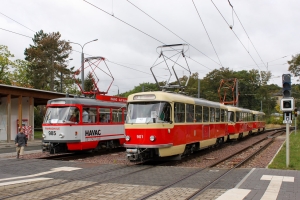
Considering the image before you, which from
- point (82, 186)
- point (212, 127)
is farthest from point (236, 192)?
point (212, 127)

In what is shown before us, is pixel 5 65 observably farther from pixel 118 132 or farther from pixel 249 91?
pixel 249 91

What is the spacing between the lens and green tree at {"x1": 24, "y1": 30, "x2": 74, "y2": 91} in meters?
57.1

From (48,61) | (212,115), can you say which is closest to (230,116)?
(212,115)

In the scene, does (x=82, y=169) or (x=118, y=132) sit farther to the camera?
(x=118, y=132)

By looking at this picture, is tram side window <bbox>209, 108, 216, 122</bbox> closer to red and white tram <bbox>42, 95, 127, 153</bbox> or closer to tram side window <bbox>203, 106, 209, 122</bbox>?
tram side window <bbox>203, 106, 209, 122</bbox>

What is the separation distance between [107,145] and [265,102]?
59.7 meters

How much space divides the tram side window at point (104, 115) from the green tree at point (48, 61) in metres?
38.6

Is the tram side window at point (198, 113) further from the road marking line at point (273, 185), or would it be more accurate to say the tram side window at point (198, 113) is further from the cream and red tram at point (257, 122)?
the cream and red tram at point (257, 122)

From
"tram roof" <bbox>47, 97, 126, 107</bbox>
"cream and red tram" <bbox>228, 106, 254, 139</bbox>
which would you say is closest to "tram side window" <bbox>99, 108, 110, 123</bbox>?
"tram roof" <bbox>47, 97, 126, 107</bbox>

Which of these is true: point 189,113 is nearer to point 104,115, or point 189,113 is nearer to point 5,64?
point 104,115

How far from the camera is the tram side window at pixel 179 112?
14.9 meters

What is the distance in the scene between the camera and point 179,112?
15250 mm

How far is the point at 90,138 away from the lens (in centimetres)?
1839

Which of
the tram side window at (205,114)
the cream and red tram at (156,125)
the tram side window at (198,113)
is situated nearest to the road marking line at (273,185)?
the cream and red tram at (156,125)
